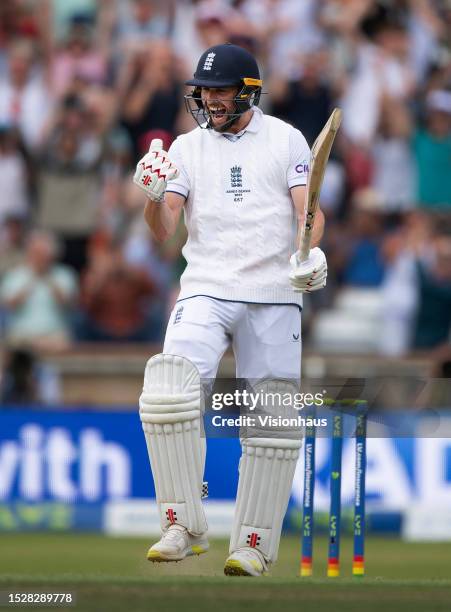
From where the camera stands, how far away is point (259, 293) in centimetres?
614

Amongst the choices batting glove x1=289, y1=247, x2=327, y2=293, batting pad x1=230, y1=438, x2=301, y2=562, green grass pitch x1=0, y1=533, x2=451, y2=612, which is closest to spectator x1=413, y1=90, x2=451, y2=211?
green grass pitch x1=0, y1=533, x2=451, y2=612

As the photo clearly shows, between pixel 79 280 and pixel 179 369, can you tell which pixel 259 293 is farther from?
pixel 79 280

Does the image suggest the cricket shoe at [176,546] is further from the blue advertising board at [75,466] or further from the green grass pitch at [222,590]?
the blue advertising board at [75,466]

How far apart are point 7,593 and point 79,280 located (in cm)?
696

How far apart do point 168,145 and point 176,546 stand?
6.98 metres

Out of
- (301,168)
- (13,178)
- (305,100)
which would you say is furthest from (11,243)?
(301,168)

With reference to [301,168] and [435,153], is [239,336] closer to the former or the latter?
[301,168]

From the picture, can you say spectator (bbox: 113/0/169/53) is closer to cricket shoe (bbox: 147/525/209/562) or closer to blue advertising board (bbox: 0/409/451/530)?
blue advertising board (bbox: 0/409/451/530)

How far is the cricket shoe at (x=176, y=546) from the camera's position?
19.1 feet

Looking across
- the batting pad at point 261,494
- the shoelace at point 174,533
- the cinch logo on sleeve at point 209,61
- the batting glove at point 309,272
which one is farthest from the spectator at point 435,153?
the shoelace at point 174,533

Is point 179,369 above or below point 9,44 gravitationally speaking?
below

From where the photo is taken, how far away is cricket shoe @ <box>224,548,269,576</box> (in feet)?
19.6

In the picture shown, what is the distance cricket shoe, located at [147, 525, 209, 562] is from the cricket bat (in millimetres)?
1151

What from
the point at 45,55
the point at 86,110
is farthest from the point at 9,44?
the point at 86,110
